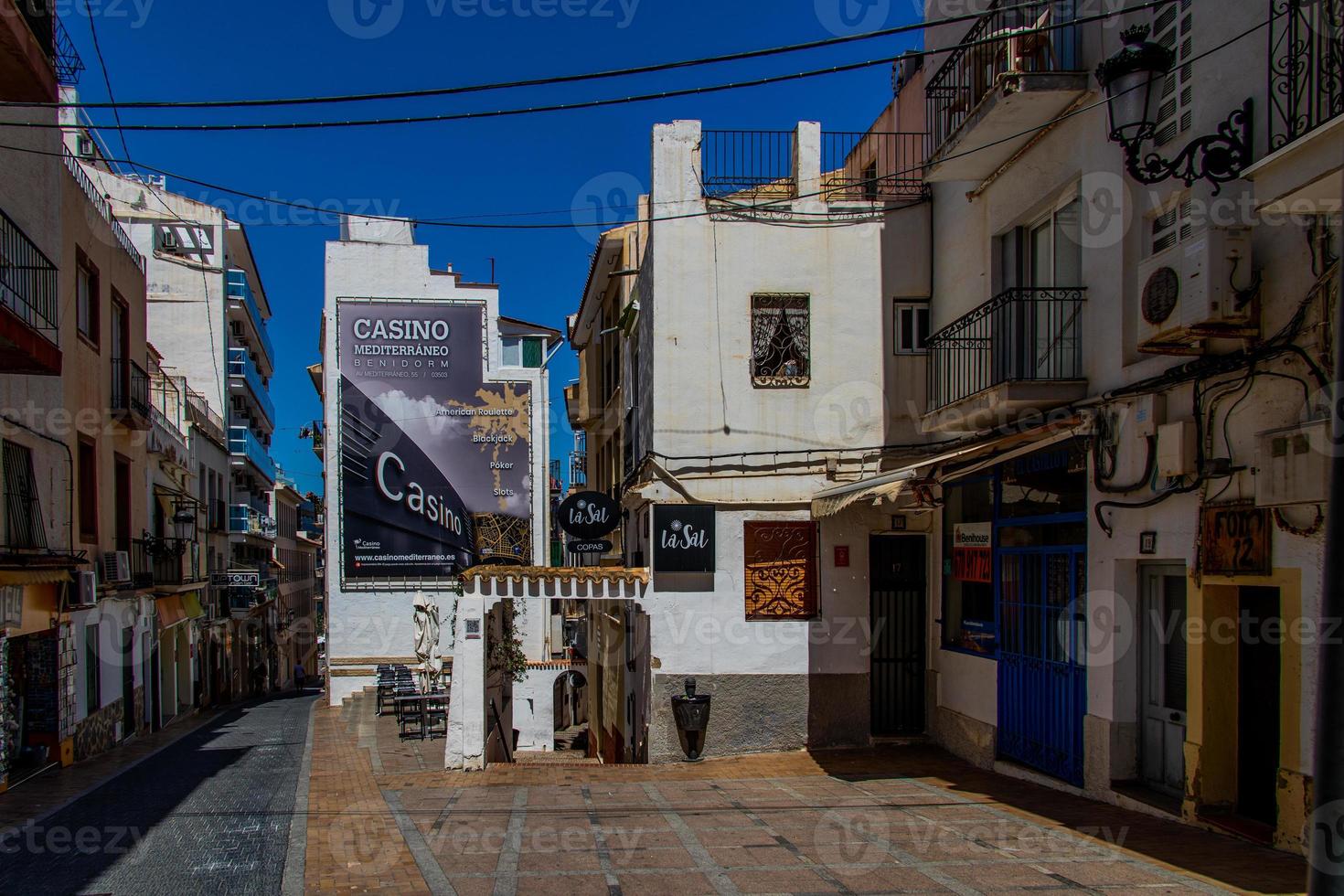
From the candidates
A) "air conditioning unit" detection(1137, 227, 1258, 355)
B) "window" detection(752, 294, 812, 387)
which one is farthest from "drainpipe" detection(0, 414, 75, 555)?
"air conditioning unit" detection(1137, 227, 1258, 355)

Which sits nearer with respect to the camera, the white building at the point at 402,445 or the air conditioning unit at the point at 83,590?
the air conditioning unit at the point at 83,590

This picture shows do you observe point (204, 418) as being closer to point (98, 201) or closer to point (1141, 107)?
point (98, 201)

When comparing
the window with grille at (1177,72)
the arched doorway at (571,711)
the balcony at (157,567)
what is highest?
the window with grille at (1177,72)

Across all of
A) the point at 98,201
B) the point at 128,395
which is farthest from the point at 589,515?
the point at 98,201

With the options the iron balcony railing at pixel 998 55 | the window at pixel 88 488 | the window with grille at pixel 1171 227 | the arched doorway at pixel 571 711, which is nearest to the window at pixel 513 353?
the arched doorway at pixel 571 711

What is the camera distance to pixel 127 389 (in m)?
19.8

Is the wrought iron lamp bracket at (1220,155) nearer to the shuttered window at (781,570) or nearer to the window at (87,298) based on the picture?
the shuttered window at (781,570)

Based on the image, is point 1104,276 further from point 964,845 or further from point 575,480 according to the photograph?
point 575,480

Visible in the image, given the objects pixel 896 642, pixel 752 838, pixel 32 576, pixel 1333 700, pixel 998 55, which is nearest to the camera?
pixel 1333 700

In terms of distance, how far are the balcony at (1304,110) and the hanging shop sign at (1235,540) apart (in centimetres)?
227

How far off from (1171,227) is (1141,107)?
1.36m

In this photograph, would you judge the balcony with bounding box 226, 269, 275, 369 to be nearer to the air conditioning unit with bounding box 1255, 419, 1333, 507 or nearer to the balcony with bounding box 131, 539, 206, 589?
the balcony with bounding box 131, 539, 206, 589

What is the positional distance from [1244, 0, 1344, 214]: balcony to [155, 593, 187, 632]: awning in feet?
76.3

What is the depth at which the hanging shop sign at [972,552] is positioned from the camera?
1236cm
